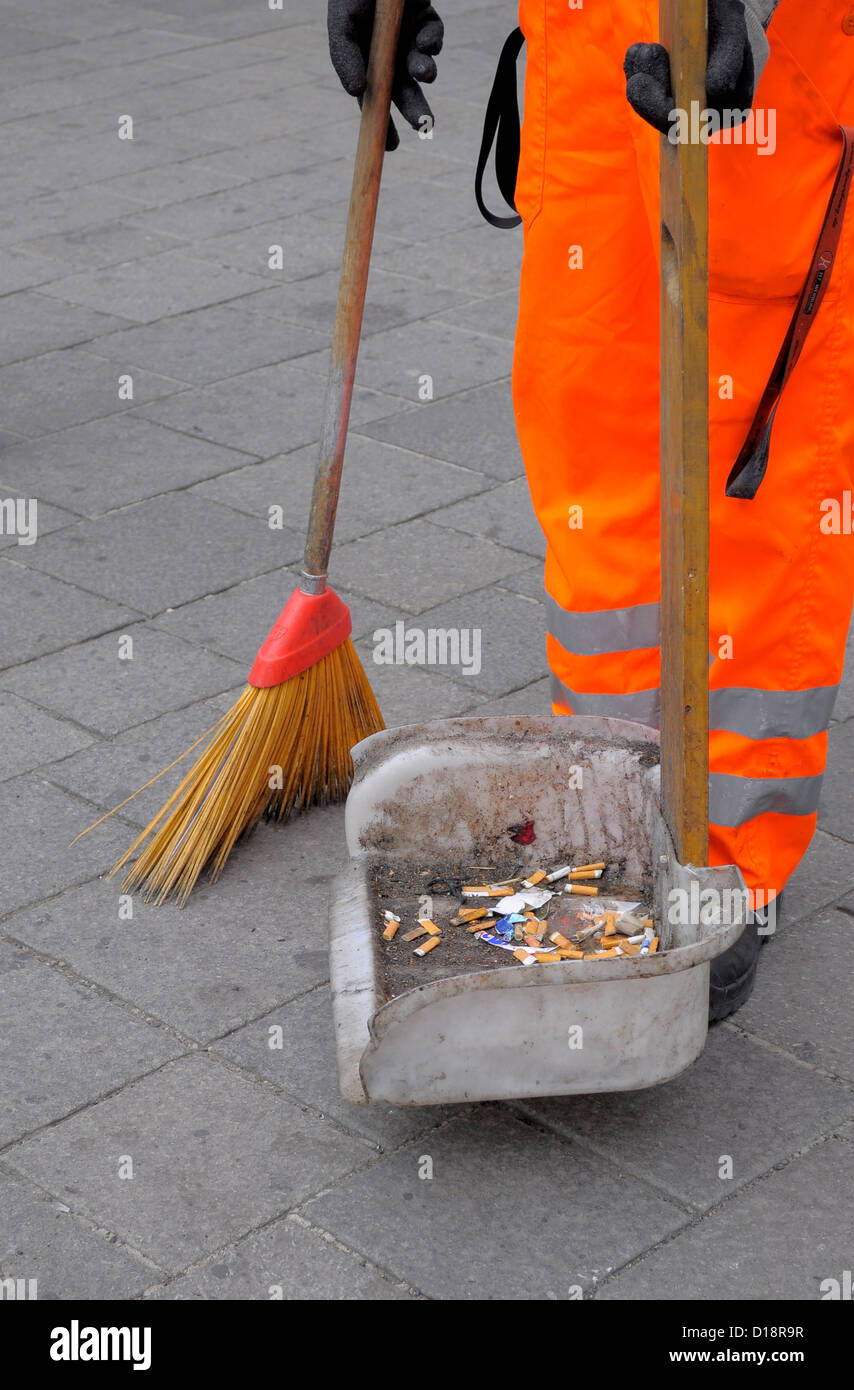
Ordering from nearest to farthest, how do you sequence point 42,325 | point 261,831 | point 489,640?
point 261,831
point 489,640
point 42,325

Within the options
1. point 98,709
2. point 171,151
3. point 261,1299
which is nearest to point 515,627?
point 98,709

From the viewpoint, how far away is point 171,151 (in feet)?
22.2

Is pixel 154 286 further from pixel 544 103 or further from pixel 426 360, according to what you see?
pixel 544 103

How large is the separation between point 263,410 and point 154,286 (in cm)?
105

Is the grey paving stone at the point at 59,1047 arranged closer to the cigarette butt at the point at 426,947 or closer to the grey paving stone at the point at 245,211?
the cigarette butt at the point at 426,947

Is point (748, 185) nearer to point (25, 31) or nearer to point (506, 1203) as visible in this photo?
point (506, 1203)

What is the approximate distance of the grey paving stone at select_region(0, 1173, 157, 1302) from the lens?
2.13 meters

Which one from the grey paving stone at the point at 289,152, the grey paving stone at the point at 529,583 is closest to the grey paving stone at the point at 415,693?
the grey paving stone at the point at 529,583

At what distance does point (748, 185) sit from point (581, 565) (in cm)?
67

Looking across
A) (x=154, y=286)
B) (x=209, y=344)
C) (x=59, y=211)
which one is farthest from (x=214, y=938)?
(x=59, y=211)

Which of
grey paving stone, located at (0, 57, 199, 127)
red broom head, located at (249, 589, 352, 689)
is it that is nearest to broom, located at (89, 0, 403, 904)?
red broom head, located at (249, 589, 352, 689)

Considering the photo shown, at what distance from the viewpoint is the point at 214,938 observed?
278 centimetres

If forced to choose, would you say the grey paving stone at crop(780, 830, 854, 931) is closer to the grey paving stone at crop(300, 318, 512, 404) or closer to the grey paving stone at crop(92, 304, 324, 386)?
the grey paving stone at crop(300, 318, 512, 404)

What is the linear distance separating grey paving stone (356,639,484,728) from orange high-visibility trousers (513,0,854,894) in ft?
1.90
